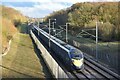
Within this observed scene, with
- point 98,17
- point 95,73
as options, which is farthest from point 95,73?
point 98,17

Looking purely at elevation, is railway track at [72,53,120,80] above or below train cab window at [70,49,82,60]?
below

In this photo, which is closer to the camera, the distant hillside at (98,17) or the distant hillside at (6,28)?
the distant hillside at (6,28)

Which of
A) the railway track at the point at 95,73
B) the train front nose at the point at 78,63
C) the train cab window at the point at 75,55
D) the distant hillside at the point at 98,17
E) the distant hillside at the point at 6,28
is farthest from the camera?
the distant hillside at the point at 98,17

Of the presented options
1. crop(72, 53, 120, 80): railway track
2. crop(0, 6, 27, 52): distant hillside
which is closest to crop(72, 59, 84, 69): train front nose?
crop(72, 53, 120, 80): railway track

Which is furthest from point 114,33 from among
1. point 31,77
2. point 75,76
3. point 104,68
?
point 31,77

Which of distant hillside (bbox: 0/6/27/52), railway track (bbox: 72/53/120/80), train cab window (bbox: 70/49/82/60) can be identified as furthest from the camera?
distant hillside (bbox: 0/6/27/52)

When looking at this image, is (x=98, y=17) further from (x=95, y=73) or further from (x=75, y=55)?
(x=95, y=73)

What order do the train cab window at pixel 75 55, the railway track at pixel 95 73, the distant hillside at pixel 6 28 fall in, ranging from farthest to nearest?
1. the distant hillside at pixel 6 28
2. the train cab window at pixel 75 55
3. the railway track at pixel 95 73

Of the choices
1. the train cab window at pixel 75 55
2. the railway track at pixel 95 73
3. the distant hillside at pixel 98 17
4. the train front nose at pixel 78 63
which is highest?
the distant hillside at pixel 98 17

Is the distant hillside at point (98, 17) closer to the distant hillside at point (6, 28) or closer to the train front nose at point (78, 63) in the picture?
the distant hillside at point (6, 28)

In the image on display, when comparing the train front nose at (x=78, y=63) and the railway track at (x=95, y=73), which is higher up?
the train front nose at (x=78, y=63)

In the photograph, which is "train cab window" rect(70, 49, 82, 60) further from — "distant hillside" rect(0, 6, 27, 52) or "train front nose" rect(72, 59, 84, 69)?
"distant hillside" rect(0, 6, 27, 52)

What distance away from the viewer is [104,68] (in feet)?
127

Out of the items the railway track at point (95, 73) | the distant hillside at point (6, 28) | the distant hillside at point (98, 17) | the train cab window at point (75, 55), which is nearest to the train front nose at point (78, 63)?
the train cab window at point (75, 55)
